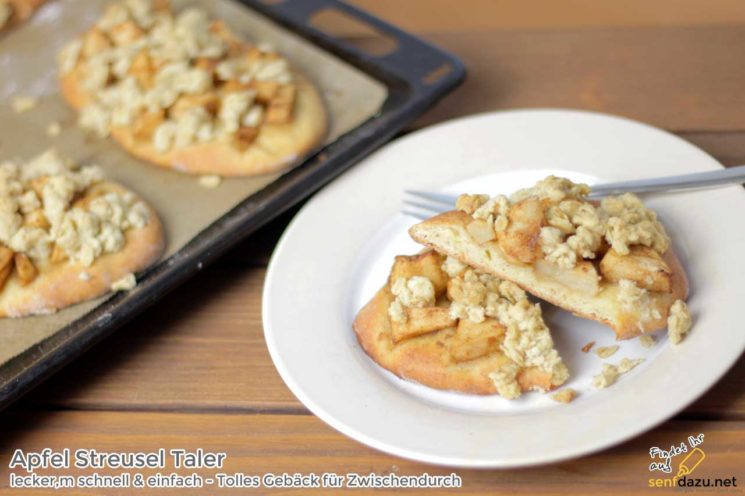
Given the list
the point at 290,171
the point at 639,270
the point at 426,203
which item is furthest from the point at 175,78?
the point at 639,270

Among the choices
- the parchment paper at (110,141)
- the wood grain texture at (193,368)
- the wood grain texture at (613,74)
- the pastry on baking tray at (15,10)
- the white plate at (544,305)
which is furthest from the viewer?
the pastry on baking tray at (15,10)

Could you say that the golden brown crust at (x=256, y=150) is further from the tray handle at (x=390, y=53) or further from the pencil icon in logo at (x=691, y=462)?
the pencil icon in logo at (x=691, y=462)

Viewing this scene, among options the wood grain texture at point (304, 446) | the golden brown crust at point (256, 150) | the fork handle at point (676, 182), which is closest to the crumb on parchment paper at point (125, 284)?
the wood grain texture at point (304, 446)

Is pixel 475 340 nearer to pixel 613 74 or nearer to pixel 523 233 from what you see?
pixel 523 233

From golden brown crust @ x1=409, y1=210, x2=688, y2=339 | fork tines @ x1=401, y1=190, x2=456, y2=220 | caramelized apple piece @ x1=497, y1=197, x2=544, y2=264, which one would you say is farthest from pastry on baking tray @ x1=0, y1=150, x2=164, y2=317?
caramelized apple piece @ x1=497, y1=197, x2=544, y2=264

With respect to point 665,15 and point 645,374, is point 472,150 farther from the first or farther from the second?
point 665,15

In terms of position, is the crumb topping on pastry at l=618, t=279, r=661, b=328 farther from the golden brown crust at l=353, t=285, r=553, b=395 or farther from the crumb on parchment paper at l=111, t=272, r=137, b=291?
the crumb on parchment paper at l=111, t=272, r=137, b=291

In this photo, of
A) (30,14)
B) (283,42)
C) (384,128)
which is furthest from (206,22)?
(384,128)
